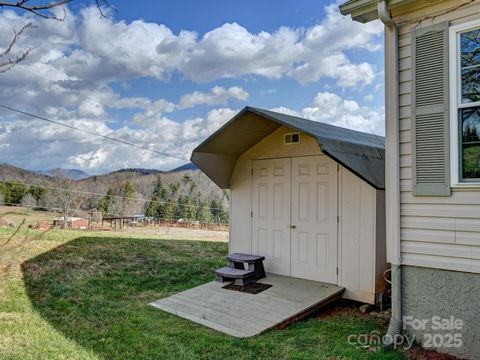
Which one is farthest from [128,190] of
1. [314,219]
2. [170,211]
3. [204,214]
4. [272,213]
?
[314,219]

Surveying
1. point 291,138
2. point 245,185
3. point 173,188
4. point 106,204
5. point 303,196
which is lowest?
point 106,204

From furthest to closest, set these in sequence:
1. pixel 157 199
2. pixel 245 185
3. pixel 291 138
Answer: pixel 157 199 → pixel 245 185 → pixel 291 138

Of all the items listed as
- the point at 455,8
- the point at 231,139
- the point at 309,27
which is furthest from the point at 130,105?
the point at 455,8

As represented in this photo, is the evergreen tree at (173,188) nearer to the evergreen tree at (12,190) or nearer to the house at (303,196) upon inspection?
the evergreen tree at (12,190)

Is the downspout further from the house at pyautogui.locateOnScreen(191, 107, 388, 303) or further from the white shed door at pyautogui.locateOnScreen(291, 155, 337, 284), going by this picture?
the white shed door at pyautogui.locateOnScreen(291, 155, 337, 284)

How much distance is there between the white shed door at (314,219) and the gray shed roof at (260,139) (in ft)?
1.87

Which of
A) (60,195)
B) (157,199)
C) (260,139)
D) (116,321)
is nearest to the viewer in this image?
(116,321)

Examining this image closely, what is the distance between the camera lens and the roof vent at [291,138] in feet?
20.4

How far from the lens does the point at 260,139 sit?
21.8 feet

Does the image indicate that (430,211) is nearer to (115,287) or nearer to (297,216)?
(297,216)

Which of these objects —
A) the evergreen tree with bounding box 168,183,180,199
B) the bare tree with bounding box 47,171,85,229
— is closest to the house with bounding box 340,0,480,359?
the bare tree with bounding box 47,171,85,229

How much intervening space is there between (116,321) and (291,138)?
402cm

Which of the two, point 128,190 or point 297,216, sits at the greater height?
point 128,190

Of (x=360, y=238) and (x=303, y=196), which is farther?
(x=303, y=196)
